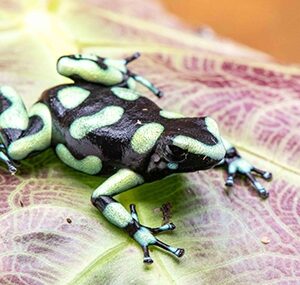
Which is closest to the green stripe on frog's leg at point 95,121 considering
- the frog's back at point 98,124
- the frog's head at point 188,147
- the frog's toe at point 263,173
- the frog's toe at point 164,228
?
the frog's back at point 98,124

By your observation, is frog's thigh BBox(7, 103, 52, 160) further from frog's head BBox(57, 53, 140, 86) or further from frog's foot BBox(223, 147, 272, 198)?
frog's foot BBox(223, 147, 272, 198)

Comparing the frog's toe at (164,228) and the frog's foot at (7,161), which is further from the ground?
the frog's toe at (164,228)

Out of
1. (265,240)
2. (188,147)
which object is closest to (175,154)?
(188,147)

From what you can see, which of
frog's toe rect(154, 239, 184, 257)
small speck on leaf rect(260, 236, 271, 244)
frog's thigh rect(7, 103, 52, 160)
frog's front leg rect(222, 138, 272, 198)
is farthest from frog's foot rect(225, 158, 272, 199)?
frog's thigh rect(7, 103, 52, 160)

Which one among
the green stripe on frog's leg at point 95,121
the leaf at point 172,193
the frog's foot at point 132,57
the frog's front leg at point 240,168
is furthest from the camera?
the frog's foot at point 132,57

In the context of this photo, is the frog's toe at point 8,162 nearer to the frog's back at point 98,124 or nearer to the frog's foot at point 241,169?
the frog's back at point 98,124

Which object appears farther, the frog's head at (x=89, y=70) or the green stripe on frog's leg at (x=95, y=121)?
the frog's head at (x=89, y=70)

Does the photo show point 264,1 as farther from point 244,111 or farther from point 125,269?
point 125,269
